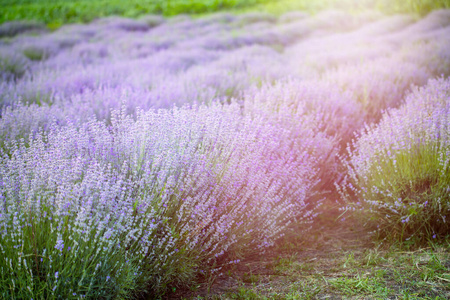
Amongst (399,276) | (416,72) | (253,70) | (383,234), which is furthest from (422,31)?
(399,276)

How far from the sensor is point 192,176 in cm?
208

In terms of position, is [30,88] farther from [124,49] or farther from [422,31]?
[422,31]

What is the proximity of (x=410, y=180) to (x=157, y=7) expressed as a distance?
499 inches

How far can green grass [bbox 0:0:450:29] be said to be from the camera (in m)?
10.7

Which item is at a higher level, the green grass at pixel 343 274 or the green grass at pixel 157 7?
the green grass at pixel 157 7

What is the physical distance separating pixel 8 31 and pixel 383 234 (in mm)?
10435

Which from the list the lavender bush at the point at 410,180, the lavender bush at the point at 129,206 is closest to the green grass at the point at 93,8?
the lavender bush at the point at 129,206

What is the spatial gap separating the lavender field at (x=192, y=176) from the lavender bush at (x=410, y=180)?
0.04 feet

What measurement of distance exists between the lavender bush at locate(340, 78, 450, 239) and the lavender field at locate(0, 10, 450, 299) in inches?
0.5

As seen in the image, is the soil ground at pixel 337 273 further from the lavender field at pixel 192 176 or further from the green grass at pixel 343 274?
the lavender field at pixel 192 176

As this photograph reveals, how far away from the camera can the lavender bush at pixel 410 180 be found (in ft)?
7.55

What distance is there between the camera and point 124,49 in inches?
312

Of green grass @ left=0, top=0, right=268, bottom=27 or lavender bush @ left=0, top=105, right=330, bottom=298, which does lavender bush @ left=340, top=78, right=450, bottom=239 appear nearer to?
lavender bush @ left=0, top=105, right=330, bottom=298

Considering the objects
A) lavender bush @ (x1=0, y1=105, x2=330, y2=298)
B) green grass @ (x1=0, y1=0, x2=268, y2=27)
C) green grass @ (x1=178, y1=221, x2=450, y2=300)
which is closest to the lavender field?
lavender bush @ (x1=0, y1=105, x2=330, y2=298)
